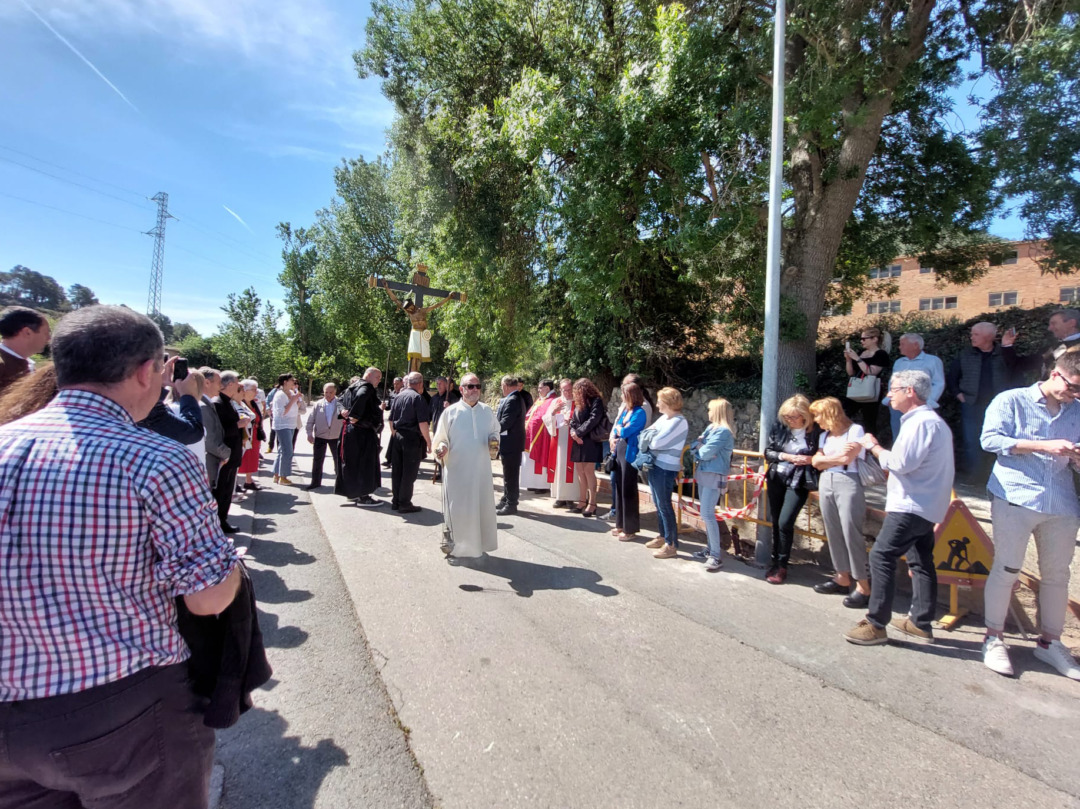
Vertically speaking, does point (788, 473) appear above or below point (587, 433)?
below

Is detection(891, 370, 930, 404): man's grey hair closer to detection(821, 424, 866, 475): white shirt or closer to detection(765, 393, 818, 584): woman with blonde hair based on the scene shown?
detection(821, 424, 866, 475): white shirt

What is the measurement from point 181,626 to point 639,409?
5166 millimetres

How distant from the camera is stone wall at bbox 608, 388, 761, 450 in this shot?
Answer: 10211 millimetres

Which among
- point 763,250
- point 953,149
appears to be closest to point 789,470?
point 763,250

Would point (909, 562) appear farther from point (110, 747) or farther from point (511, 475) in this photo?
point (511, 475)

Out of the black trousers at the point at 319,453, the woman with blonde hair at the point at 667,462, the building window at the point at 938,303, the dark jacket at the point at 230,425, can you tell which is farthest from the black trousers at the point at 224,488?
the building window at the point at 938,303

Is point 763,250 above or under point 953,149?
under

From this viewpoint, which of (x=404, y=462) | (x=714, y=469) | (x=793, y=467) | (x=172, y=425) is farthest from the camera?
(x=404, y=462)

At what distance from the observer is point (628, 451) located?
6.11 metres

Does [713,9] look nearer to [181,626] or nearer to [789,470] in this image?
[789,470]

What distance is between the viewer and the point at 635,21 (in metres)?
10.6

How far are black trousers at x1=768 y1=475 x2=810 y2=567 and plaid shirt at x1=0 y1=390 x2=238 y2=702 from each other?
183 inches

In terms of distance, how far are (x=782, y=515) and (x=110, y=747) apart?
15.9 ft

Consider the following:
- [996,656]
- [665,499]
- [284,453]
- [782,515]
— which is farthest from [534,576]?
[284,453]
